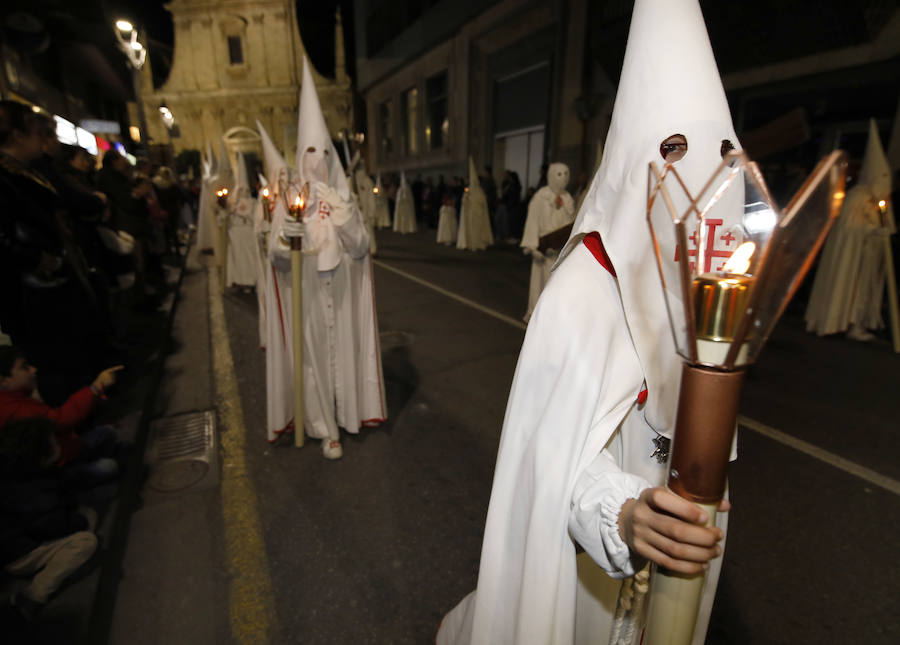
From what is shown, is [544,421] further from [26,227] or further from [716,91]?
[26,227]

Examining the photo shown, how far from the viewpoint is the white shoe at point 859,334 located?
6320 millimetres

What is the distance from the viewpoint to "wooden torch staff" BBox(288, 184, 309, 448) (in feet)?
10.7

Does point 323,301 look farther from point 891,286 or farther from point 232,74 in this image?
point 232,74

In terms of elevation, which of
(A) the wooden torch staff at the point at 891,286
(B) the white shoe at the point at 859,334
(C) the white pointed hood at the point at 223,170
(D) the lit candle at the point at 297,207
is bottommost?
(B) the white shoe at the point at 859,334

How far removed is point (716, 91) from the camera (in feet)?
3.73

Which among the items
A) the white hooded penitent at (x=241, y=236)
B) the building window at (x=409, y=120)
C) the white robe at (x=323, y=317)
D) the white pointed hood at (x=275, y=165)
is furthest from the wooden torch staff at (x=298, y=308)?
the building window at (x=409, y=120)

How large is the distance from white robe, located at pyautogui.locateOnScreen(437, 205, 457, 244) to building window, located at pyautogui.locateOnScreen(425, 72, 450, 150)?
8617 mm

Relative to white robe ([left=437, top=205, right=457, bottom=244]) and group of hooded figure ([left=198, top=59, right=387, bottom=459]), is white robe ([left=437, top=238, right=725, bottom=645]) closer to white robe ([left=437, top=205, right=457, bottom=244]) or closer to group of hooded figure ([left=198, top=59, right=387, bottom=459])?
group of hooded figure ([left=198, top=59, right=387, bottom=459])

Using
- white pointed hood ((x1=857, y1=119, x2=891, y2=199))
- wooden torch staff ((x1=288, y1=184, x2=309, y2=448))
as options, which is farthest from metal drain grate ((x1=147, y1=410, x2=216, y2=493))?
white pointed hood ((x1=857, y1=119, x2=891, y2=199))

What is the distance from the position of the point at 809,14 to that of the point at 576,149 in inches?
252

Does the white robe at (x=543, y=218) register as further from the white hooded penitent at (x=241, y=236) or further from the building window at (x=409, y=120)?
the building window at (x=409, y=120)

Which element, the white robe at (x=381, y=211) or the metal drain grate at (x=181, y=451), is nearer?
the metal drain grate at (x=181, y=451)

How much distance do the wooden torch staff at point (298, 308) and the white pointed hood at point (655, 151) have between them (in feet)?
8.12

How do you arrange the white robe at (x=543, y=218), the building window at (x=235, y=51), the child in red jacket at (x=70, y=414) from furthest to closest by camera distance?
the building window at (x=235, y=51) < the white robe at (x=543, y=218) < the child in red jacket at (x=70, y=414)
